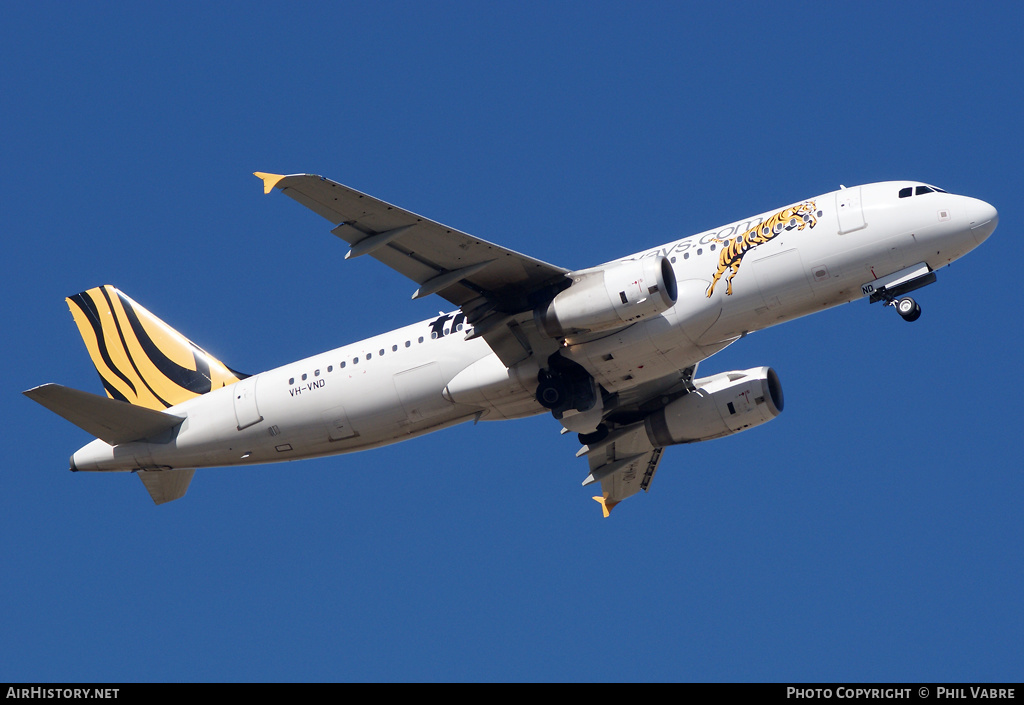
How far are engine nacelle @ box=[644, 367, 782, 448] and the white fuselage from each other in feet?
12.9

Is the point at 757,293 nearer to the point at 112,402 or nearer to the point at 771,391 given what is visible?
the point at 771,391

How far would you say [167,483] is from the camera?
3825 centimetres

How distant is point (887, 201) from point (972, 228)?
2305mm

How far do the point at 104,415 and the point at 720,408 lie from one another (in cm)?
1913

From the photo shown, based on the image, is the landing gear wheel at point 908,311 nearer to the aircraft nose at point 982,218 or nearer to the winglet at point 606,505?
the aircraft nose at point 982,218

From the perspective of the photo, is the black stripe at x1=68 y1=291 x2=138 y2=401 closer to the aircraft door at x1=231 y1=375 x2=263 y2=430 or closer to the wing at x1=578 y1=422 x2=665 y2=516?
the aircraft door at x1=231 y1=375 x2=263 y2=430

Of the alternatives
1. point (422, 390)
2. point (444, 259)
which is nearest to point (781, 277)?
point (444, 259)

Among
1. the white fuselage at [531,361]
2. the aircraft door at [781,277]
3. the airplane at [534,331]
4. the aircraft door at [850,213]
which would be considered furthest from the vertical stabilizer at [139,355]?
the aircraft door at [850,213]

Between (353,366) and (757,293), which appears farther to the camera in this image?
(353,366)

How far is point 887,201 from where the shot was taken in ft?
104

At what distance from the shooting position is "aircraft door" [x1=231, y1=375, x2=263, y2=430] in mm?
35781

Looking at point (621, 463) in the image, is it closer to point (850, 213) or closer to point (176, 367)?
point (850, 213)

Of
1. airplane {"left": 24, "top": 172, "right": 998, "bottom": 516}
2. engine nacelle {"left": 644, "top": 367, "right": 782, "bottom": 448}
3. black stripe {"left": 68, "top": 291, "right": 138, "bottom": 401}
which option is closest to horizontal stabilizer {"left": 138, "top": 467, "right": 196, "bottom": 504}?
airplane {"left": 24, "top": 172, "right": 998, "bottom": 516}
